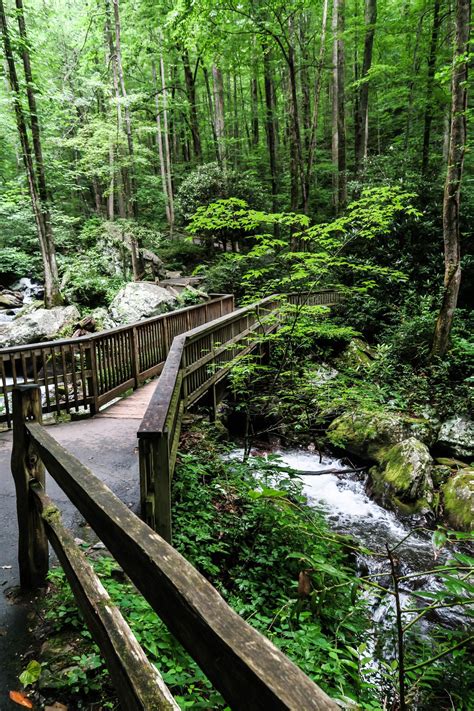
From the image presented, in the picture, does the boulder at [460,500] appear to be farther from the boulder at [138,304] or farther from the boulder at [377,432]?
the boulder at [138,304]

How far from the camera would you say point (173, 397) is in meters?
4.07

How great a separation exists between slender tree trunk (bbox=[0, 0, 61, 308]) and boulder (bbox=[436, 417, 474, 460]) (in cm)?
1263

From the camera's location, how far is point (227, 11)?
12.5m

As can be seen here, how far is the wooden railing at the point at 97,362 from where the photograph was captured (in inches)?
226

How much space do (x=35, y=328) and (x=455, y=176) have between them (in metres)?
11.8

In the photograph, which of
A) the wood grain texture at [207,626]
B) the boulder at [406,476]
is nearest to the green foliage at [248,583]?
the wood grain texture at [207,626]

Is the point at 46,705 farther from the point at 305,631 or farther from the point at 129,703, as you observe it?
the point at 305,631

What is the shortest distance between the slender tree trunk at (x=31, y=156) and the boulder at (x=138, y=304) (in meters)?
3.38

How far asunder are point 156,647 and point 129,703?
1327 millimetres

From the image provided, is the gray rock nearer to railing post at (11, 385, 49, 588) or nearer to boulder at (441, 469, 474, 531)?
railing post at (11, 385, 49, 588)

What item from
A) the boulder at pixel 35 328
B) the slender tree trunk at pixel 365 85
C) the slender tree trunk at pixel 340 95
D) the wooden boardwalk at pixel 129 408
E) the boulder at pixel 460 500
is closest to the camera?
the boulder at pixel 460 500

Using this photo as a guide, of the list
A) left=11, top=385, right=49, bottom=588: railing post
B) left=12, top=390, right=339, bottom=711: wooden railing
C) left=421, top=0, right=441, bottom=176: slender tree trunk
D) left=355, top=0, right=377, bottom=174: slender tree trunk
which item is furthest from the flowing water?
left=355, top=0, right=377, bottom=174: slender tree trunk

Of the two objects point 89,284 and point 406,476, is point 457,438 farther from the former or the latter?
point 89,284

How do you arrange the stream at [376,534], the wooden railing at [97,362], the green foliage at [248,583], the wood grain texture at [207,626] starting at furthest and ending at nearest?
1. the wooden railing at [97,362]
2. the stream at [376,534]
3. the green foliage at [248,583]
4. the wood grain texture at [207,626]
